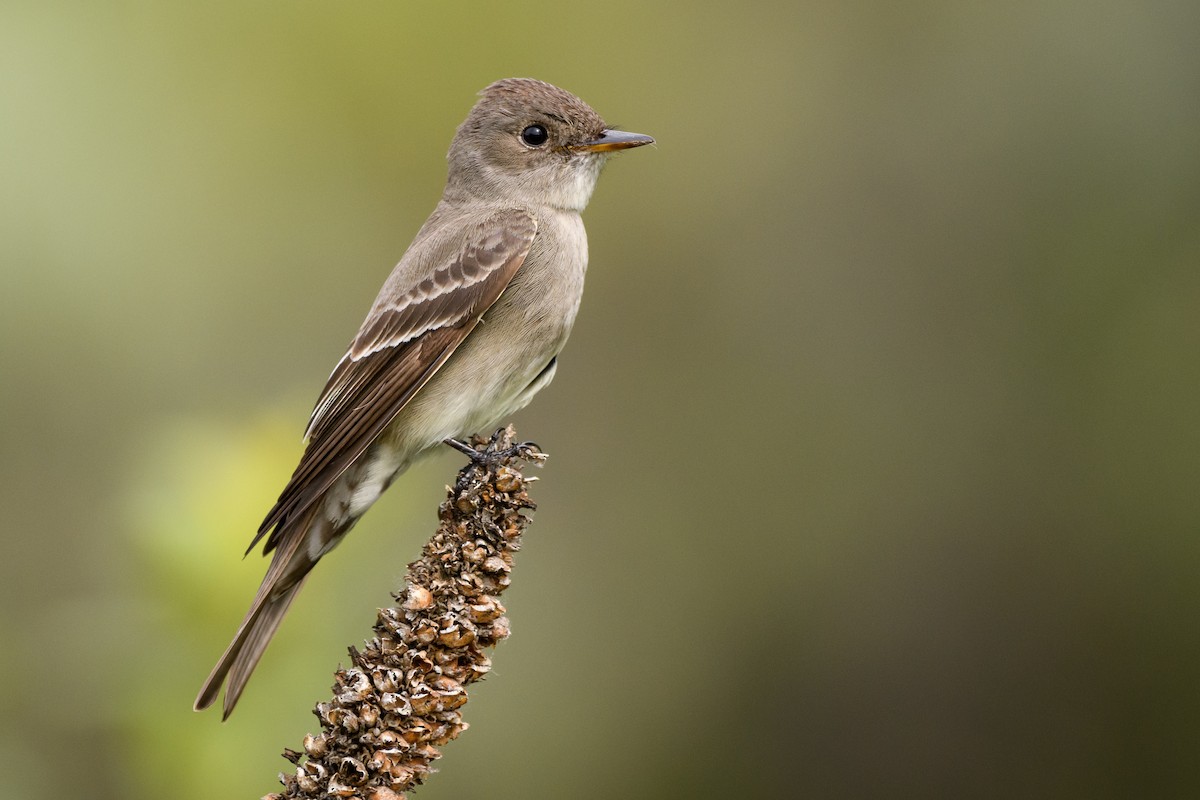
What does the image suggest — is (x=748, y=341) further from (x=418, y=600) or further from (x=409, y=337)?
(x=418, y=600)

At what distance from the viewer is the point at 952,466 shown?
6.42 m

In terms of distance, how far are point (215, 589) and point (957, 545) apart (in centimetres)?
376

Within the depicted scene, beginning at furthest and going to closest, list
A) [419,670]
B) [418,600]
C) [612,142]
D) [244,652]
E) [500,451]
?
[612,142], [500,451], [244,652], [418,600], [419,670]

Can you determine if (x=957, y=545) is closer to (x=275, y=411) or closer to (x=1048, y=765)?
(x=1048, y=765)

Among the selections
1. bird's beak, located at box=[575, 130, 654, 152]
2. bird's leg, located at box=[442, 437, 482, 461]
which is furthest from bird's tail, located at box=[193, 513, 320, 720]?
bird's beak, located at box=[575, 130, 654, 152]

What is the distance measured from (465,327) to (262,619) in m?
1.34

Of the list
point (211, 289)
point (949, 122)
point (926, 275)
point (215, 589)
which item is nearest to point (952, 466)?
point (926, 275)

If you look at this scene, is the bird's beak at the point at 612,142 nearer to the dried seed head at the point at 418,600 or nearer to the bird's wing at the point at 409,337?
the bird's wing at the point at 409,337

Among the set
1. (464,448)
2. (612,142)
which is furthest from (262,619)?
(612,142)

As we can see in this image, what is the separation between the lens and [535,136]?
5.26m

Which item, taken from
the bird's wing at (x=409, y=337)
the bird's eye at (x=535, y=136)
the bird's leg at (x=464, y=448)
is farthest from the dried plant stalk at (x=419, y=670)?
the bird's eye at (x=535, y=136)

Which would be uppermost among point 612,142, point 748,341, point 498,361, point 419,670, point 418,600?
point 612,142

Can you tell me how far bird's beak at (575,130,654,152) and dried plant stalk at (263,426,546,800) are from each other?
185 centimetres

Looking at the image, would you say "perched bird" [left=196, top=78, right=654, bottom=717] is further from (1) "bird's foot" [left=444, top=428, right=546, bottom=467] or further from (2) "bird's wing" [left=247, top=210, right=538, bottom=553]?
(1) "bird's foot" [left=444, top=428, right=546, bottom=467]
